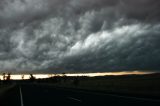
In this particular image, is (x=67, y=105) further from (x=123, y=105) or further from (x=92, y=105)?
(x=123, y=105)

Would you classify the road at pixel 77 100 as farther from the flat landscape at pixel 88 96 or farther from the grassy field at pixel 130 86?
the grassy field at pixel 130 86

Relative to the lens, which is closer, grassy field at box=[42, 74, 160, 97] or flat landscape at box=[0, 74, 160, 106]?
flat landscape at box=[0, 74, 160, 106]

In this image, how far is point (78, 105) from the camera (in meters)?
14.9

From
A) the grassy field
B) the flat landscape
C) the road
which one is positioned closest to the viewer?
the road

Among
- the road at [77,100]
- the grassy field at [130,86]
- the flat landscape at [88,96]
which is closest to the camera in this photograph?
the road at [77,100]

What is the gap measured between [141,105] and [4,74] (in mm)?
169971

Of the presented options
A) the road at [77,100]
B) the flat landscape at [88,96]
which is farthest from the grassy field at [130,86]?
the road at [77,100]

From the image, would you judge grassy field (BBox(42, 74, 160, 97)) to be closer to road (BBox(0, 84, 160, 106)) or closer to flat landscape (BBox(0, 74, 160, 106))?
flat landscape (BBox(0, 74, 160, 106))

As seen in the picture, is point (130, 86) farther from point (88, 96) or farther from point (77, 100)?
point (77, 100)

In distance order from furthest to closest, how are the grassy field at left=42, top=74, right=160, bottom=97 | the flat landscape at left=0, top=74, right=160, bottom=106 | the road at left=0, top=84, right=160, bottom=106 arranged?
the grassy field at left=42, top=74, right=160, bottom=97 → the flat landscape at left=0, top=74, right=160, bottom=106 → the road at left=0, top=84, right=160, bottom=106

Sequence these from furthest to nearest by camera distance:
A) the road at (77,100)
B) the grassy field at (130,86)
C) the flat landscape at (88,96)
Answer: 1. the grassy field at (130,86)
2. the flat landscape at (88,96)
3. the road at (77,100)

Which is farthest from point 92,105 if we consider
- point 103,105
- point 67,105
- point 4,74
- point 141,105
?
point 4,74

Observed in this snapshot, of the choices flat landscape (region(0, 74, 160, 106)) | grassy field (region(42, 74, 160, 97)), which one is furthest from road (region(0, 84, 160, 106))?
grassy field (region(42, 74, 160, 97))

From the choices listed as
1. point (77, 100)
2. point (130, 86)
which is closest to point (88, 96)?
point (77, 100)
